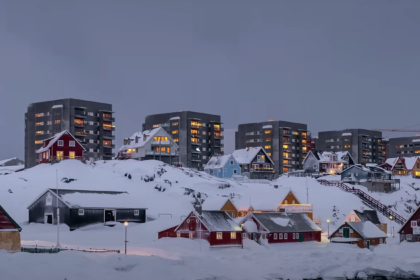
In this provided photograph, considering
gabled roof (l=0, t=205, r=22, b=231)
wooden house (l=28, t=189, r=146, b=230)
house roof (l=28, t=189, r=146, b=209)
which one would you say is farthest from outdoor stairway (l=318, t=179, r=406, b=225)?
gabled roof (l=0, t=205, r=22, b=231)

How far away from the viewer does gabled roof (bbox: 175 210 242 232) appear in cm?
7075

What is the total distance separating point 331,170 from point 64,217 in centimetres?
8530

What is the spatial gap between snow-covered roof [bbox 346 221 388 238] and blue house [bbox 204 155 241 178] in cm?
6085

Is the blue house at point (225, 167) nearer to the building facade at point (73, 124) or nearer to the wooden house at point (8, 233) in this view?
the building facade at point (73, 124)

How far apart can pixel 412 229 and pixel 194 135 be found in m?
108

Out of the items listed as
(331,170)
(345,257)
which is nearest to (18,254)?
(345,257)

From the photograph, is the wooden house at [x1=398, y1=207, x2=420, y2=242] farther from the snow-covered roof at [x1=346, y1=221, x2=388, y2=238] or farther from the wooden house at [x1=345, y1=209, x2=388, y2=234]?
the wooden house at [x1=345, y1=209, x2=388, y2=234]

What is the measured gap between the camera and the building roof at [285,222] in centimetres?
7781

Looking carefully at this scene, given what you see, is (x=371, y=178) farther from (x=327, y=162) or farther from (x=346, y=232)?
(x=346, y=232)

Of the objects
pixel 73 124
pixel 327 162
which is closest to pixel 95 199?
pixel 327 162

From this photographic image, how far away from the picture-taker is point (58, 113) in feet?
529

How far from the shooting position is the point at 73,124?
527 ft

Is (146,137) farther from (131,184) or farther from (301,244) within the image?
(301,244)

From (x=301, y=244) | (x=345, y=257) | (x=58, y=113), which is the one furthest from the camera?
(x=58, y=113)
